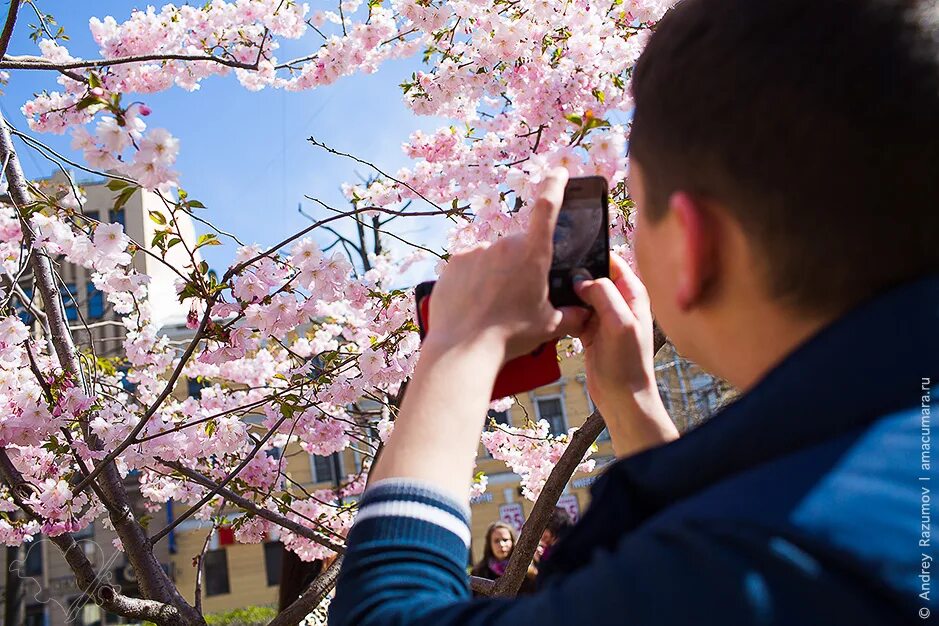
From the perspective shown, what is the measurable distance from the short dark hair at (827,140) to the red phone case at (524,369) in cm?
26

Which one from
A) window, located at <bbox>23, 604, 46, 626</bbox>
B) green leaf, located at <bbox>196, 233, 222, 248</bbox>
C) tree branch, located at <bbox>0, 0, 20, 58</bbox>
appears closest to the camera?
tree branch, located at <bbox>0, 0, 20, 58</bbox>

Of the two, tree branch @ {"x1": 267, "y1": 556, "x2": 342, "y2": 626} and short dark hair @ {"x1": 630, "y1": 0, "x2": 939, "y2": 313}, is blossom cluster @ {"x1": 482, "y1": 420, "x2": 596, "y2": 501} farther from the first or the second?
short dark hair @ {"x1": 630, "y1": 0, "x2": 939, "y2": 313}

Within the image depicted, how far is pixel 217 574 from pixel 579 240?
2316 cm

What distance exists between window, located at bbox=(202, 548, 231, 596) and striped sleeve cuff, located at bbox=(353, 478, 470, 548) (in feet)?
74.9

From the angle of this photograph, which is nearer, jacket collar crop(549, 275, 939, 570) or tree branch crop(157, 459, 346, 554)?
jacket collar crop(549, 275, 939, 570)

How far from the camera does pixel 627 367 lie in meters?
0.89

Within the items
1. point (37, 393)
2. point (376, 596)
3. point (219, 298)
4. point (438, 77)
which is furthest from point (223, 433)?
point (376, 596)

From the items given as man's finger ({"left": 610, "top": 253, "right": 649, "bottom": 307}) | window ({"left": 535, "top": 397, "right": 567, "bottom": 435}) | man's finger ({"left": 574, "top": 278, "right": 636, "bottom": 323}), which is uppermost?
window ({"left": 535, "top": 397, "right": 567, "bottom": 435})

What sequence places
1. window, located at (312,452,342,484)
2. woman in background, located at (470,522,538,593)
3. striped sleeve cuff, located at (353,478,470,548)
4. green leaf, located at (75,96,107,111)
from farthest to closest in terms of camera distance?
window, located at (312,452,342,484) → woman in background, located at (470,522,538,593) → green leaf, located at (75,96,107,111) → striped sleeve cuff, located at (353,478,470,548)

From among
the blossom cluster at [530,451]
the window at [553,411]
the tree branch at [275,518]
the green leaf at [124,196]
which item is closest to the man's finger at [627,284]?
the green leaf at [124,196]

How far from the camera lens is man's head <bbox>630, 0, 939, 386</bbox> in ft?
1.83

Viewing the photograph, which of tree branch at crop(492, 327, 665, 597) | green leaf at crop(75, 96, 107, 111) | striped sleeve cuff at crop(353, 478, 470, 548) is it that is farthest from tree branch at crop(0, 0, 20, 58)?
striped sleeve cuff at crop(353, 478, 470, 548)

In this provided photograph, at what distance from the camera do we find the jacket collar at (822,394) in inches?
20.5

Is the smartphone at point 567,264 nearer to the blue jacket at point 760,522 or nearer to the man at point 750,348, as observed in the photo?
the man at point 750,348
